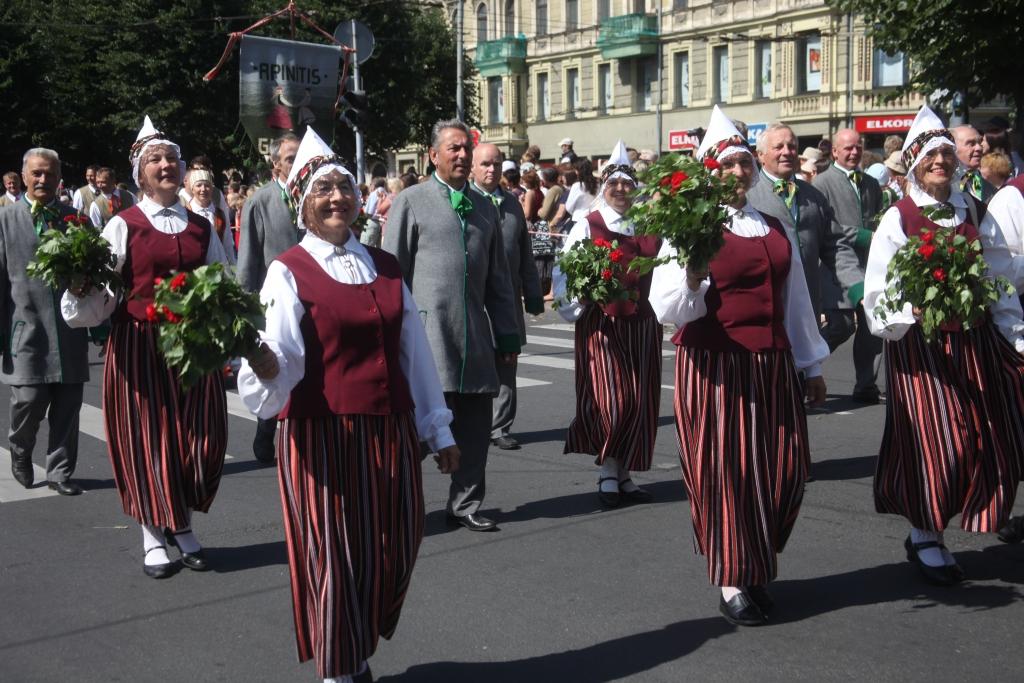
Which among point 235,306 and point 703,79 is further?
point 703,79

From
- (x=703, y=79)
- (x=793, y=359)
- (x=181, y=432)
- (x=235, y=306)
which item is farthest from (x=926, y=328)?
(x=703, y=79)

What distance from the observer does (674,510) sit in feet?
23.8

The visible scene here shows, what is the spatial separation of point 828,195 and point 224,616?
18.9 feet

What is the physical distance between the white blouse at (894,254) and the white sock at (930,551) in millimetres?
915

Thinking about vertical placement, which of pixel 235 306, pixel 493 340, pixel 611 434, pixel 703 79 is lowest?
pixel 611 434

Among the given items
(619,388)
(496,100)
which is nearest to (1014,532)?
(619,388)

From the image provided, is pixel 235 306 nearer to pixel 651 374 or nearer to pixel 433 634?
pixel 433 634

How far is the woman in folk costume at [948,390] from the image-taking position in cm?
558

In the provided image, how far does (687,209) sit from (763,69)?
1634 inches

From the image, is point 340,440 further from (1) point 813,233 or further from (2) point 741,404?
(1) point 813,233

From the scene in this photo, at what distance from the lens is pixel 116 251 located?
6375mm

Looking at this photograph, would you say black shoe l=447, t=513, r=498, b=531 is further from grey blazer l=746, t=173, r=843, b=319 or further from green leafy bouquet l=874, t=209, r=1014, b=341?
grey blazer l=746, t=173, r=843, b=319

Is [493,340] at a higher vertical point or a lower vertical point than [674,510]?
higher

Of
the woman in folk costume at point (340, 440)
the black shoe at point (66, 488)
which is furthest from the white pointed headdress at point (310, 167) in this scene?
the black shoe at point (66, 488)
